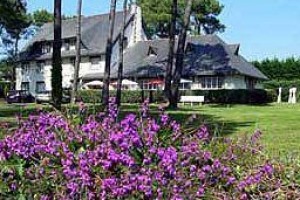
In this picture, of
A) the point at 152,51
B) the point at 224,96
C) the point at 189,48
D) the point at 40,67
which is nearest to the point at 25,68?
the point at 40,67

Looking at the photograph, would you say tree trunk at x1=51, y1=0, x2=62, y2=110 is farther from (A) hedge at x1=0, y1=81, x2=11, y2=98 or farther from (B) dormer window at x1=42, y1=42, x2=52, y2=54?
(A) hedge at x1=0, y1=81, x2=11, y2=98

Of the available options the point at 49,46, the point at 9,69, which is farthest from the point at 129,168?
the point at 9,69

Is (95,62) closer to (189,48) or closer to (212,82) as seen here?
(189,48)

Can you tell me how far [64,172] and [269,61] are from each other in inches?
2553

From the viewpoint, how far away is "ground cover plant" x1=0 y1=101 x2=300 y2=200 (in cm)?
365

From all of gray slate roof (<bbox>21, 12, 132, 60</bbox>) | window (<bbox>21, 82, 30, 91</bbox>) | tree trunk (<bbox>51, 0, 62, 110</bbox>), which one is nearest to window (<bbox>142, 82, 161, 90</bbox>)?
gray slate roof (<bbox>21, 12, 132, 60</bbox>)

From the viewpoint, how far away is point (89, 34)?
6272cm

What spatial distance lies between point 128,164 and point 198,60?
49536mm

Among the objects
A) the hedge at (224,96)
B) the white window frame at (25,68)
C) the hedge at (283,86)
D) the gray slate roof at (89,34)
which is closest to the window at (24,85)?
the white window frame at (25,68)

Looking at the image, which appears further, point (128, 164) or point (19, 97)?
point (19, 97)

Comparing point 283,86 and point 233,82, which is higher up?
point 233,82

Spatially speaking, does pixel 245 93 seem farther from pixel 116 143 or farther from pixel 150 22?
pixel 116 143

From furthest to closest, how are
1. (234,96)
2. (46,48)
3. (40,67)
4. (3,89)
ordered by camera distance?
(3,89) < (40,67) < (46,48) < (234,96)

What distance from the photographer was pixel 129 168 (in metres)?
3.73
